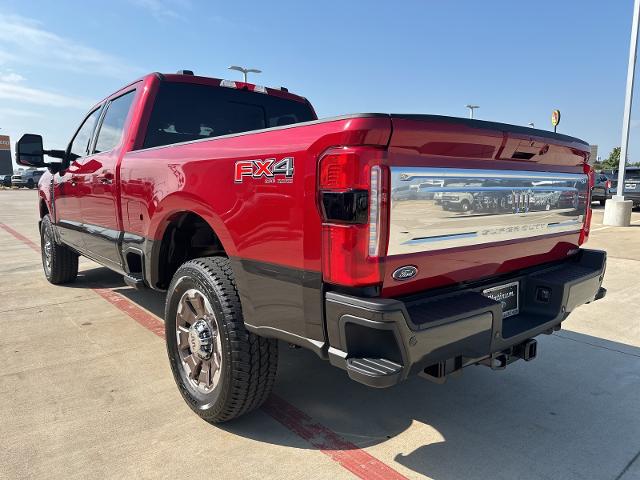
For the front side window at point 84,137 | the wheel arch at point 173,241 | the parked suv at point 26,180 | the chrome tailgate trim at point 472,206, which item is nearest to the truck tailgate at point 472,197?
the chrome tailgate trim at point 472,206

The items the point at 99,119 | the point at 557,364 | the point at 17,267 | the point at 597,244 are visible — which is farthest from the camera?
the point at 597,244

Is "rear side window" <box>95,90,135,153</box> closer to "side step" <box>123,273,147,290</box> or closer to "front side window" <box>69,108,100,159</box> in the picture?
"front side window" <box>69,108,100,159</box>

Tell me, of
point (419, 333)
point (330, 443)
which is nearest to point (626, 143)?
point (330, 443)

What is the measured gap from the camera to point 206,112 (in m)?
3.91

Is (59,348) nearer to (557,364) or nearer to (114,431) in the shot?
(114,431)

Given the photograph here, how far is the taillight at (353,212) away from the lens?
179 centimetres

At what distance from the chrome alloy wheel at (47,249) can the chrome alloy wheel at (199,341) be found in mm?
3798

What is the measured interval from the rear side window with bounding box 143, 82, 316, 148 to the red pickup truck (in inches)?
1.8

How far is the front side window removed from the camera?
184 inches

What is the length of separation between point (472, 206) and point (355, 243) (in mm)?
704

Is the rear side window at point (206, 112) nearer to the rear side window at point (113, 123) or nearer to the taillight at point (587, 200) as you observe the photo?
the rear side window at point (113, 123)

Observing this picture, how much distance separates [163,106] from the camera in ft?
12.1

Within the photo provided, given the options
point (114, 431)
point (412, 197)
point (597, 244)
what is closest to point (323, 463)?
point (114, 431)

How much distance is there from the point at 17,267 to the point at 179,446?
6.09m
